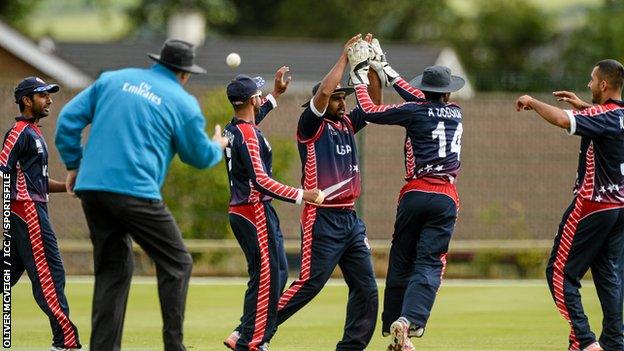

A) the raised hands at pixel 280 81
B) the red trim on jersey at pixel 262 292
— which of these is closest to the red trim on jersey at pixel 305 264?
the red trim on jersey at pixel 262 292

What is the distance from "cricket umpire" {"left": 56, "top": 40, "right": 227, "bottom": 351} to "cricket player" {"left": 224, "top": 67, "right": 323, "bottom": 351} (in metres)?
0.97

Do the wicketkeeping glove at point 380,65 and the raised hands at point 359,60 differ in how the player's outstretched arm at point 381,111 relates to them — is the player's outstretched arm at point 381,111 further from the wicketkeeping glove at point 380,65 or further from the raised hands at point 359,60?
the wicketkeeping glove at point 380,65

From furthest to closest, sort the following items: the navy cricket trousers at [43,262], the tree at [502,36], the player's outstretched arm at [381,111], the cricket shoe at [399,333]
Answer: the tree at [502,36] → the navy cricket trousers at [43,262] → the player's outstretched arm at [381,111] → the cricket shoe at [399,333]

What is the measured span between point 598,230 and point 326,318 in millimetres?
4241

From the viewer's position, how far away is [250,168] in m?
10.3

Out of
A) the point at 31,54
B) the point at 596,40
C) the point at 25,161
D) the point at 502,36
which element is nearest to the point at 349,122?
the point at 25,161

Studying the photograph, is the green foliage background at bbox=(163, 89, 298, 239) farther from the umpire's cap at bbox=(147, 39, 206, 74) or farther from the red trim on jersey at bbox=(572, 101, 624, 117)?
the umpire's cap at bbox=(147, 39, 206, 74)

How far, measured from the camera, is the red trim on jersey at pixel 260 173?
1010 centimetres

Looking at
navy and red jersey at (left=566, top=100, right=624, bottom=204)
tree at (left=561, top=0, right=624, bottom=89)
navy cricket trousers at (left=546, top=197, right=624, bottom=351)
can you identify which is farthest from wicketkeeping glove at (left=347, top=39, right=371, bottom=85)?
tree at (left=561, top=0, right=624, bottom=89)

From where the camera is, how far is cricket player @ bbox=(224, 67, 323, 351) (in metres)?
10.4

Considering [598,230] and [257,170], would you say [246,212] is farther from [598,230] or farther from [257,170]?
[598,230]

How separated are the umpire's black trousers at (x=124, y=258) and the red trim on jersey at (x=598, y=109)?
3.36 meters

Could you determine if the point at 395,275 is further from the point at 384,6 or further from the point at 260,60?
the point at 384,6

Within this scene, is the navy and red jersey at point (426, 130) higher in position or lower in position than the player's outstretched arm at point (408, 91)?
lower
